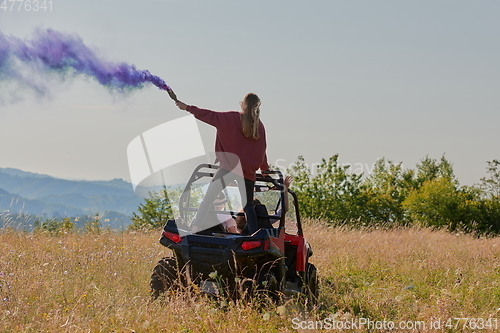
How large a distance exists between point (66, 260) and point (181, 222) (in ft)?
8.64

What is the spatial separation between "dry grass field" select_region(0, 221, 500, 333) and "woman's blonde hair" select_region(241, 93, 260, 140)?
6.02 ft

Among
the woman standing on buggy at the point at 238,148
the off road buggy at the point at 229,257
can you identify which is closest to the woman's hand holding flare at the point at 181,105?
the woman standing on buggy at the point at 238,148

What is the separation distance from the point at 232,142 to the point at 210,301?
1.71 metres

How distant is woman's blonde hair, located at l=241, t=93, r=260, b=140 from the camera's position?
249 inches

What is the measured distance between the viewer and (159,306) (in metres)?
6.11

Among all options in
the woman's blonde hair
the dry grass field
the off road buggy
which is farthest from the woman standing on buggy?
the dry grass field

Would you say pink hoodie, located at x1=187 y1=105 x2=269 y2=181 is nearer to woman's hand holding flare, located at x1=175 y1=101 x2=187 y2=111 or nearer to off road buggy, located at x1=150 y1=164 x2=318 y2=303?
woman's hand holding flare, located at x1=175 y1=101 x2=187 y2=111

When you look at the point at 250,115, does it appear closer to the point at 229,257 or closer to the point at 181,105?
the point at 181,105

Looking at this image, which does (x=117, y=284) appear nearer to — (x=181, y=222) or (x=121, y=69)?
(x=181, y=222)

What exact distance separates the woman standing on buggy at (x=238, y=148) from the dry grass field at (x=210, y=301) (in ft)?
3.69

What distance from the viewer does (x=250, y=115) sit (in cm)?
633

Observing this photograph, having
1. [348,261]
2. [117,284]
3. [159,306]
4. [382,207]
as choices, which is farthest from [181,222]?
[382,207]

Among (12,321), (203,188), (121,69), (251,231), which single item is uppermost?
(121,69)

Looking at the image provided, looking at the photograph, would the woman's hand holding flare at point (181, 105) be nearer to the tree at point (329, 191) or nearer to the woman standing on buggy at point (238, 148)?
the woman standing on buggy at point (238, 148)
